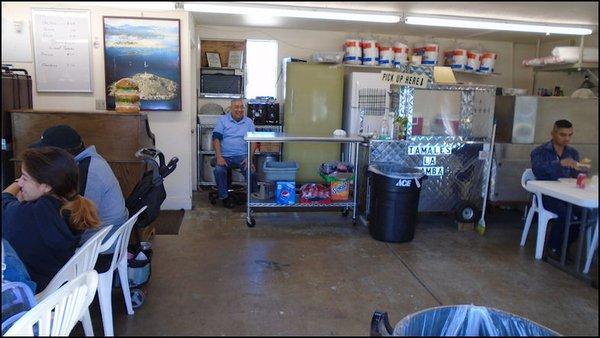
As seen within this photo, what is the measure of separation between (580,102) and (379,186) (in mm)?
3154

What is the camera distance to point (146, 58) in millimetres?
4379

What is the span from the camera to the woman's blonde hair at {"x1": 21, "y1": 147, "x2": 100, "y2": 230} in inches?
71.4

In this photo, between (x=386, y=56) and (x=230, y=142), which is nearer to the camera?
(x=230, y=142)

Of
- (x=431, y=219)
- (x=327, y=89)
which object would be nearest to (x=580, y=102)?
(x=431, y=219)

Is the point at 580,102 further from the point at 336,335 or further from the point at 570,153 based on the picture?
the point at 336,335

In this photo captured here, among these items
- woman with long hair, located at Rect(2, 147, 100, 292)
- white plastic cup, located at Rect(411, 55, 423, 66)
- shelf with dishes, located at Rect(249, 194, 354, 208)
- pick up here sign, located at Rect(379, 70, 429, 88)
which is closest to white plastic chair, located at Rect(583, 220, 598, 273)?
woman with long hair, located at Rect(2, 147, 100, 292)

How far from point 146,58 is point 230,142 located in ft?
4.41

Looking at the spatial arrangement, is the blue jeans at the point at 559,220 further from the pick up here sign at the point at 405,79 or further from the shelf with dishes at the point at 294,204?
the shelf with dishes at the point at 294,204

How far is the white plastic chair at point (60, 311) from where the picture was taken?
1169 millimetres

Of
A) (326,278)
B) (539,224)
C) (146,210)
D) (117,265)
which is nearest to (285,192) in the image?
(326,278)

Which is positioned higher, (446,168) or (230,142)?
(230,142)

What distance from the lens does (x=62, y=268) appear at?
178 centimetres

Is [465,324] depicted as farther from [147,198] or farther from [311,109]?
[311,109]

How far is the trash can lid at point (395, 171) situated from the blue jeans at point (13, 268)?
2.83 metres
